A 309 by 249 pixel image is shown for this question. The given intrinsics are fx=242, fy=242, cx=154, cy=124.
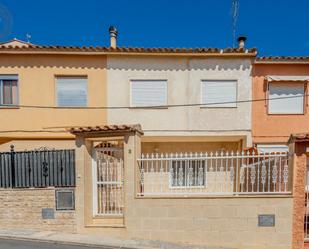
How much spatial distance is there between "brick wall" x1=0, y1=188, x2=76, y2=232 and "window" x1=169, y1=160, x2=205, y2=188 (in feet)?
11.2

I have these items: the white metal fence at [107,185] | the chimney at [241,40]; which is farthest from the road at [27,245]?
the chimney at [241,40]

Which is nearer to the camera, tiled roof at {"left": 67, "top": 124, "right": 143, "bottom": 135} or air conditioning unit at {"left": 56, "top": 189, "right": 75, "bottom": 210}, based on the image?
tiled roof at {"left": 67, "top": 124, "right": 143, "bottom": 135}

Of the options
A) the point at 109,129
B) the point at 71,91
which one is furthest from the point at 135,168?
the point at 71,91

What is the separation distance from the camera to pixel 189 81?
11.6 m

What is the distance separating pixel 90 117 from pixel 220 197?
7.21m

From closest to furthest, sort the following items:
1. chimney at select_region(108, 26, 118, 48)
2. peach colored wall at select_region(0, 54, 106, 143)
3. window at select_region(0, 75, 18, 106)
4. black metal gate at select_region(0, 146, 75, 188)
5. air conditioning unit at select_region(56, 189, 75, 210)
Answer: air conditioning unit at select_region(56, 189, 75, 210), black metal gate at select_region(0, 146, 75, 188), peach colored wall at select_region(0, 54, 106, 143), window at select_region(0, 75, 18, 106), chimney at select_region(108, 26, 118, 48)

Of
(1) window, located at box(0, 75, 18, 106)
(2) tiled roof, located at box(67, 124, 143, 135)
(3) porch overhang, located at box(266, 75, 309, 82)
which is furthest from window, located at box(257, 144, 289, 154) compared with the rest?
(1) window, located at box(0, 75, 18, 106)

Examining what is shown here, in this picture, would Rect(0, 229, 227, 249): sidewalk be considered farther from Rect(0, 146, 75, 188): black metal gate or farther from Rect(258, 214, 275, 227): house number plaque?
Rect(258, 214, 275, 227): house number plaque

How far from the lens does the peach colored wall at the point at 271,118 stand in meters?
11.8

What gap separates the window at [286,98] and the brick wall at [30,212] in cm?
1025

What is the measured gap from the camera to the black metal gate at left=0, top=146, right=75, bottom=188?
25.1 feet

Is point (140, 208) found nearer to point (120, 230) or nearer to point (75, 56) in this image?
point (120, 230)

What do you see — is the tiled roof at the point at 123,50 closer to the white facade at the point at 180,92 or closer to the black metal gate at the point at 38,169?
the white facade at the point at 180,92

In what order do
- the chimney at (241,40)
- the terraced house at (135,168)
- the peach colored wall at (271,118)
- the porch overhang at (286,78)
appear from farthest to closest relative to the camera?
1. the chimney at (241,40)
2. the peach colored wall at (271,118)
3. the porch overhang at (286,78)
4. the terraced house at (135,168)
